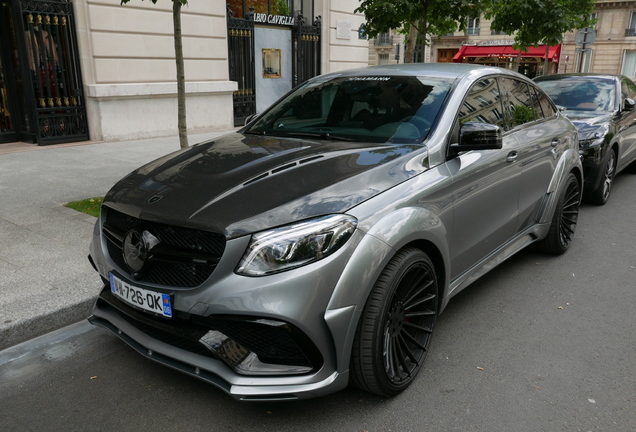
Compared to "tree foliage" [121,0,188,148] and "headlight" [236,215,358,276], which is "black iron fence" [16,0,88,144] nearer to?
"tree foliage" [121,0,188,148]

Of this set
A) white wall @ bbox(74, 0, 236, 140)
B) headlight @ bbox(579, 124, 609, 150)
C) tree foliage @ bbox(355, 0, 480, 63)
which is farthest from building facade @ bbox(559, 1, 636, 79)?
headlight @ bbox(579, 124, 609, 150)

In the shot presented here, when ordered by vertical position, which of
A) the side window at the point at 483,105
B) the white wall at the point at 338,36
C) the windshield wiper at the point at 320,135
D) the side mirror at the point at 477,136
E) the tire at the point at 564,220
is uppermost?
the white wall at the point at 338,36

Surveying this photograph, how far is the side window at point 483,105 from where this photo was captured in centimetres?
365

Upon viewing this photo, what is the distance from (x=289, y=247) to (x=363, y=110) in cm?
166

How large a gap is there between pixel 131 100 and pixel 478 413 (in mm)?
10616

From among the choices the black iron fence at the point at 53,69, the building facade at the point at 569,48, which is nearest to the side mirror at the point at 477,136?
the black iron fence at the point at 53,69

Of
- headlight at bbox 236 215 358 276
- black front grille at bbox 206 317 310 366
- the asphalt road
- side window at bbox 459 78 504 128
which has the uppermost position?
side window at bbox 459 78 504 128

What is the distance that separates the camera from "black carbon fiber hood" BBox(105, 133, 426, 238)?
2521mm

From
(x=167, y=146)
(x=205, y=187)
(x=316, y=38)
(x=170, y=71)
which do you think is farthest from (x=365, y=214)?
(x=316, y=38)

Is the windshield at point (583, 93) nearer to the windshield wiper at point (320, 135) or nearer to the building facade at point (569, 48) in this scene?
the windshield wiper at point (320, 135)

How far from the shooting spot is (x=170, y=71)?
1234cm

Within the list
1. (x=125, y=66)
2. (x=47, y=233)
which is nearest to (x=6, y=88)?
(x=125, y=66)

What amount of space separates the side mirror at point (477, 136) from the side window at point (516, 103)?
0.94m

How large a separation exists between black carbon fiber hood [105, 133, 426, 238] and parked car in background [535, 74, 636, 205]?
4482mm
